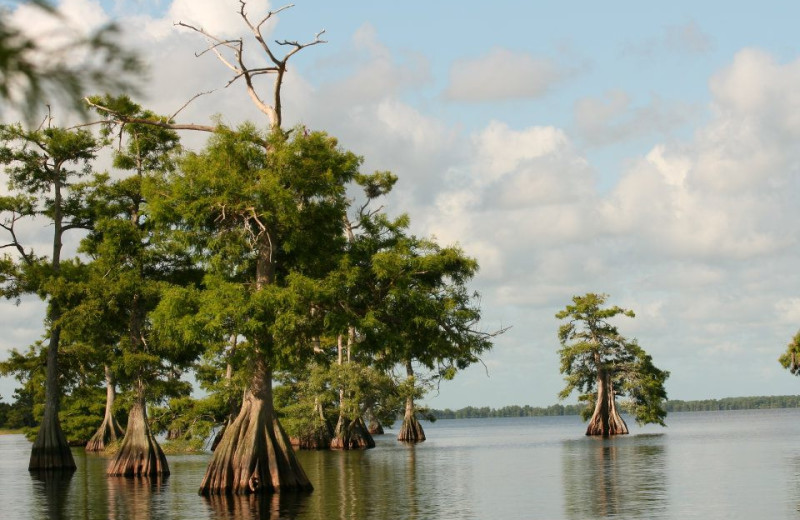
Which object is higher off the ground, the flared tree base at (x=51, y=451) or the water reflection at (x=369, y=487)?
the flared tree base at (x=51, y=451)

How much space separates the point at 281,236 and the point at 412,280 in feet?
17.0

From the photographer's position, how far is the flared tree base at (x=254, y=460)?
31.6 m

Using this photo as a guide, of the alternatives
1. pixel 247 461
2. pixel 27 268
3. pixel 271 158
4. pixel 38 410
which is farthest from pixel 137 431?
pixel 38 410

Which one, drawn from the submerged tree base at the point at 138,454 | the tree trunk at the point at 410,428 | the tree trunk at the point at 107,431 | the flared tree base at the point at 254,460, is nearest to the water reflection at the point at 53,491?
the submerged tree base at the point at 138,454

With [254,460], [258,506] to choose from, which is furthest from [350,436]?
[258,506]

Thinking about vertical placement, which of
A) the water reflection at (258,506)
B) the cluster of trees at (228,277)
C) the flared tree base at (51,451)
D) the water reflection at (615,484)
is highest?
the cluster of trees at (228,277)

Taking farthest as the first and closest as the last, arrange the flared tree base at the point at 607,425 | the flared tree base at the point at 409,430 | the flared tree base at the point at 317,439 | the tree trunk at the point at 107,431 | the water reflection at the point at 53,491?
the flared tree base at the point at 607,425
the flared tree base at the point at 409,430
the tree trunk at the point at 107,431
the flared tree base at the point at 317,439
the water reflection at the point at 53,491

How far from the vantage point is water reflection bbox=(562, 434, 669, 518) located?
2669 cm

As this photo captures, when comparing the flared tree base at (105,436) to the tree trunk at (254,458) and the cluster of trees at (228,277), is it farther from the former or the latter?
the tree trunk at (254,458)

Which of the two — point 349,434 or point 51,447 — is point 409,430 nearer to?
point 349,434

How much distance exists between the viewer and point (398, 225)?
38.8 meters

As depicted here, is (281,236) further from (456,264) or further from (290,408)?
(290,408)

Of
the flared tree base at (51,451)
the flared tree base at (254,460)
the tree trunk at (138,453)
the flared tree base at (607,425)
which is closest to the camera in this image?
the flared tree base at (254,460)

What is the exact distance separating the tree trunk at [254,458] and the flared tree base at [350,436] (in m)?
33.1
